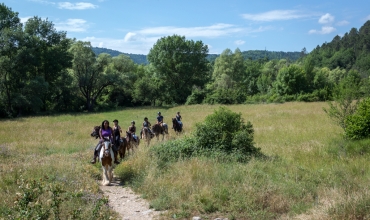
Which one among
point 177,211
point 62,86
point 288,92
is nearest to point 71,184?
point 177,211

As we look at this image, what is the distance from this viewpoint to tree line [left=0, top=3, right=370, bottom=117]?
41.2 meters

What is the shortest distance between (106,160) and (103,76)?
4250 centimetres

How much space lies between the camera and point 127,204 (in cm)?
862

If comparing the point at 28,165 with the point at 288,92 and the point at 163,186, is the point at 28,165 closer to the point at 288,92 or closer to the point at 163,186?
the point at 163,186

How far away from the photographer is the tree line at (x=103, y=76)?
41.2 m

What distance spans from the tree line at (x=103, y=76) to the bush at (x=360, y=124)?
23.1 meters

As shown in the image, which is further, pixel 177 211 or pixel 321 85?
pixel 321 85

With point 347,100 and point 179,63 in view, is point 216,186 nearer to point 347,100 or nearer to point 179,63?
point 347,100

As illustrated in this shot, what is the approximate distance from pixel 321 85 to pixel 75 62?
170 feet

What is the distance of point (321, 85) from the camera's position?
71.1 meters

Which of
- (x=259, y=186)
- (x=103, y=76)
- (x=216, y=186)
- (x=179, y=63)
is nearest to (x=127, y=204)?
(x=216, y=186)

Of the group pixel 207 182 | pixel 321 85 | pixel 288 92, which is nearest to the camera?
pixel 207 182

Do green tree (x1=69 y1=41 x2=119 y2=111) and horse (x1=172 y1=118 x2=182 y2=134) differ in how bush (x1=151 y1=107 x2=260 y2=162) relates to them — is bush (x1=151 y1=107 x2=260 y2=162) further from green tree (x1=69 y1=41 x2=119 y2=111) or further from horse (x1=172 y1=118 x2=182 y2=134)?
green tree (x1=69 y1=41 x2=119 y2=111)

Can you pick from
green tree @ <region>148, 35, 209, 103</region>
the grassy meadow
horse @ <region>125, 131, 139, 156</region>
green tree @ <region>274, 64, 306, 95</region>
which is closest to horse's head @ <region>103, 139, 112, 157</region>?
the grassy meadow
